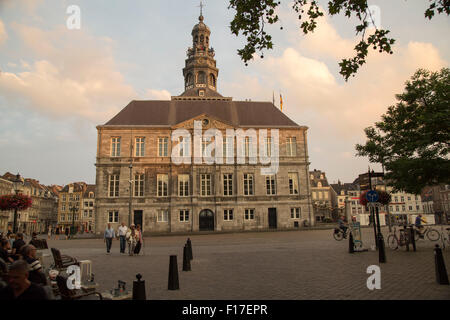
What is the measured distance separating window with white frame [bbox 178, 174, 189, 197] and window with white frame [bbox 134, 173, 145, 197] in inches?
186

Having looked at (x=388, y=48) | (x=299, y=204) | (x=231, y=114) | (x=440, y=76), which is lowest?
(x=299, y=204)

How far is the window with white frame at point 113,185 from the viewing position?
39.8 meters

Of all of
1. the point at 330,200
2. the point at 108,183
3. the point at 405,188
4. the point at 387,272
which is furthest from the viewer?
the point at 330,200

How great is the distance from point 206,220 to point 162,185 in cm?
725

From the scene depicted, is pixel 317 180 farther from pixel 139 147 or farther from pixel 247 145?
pixel 139 147

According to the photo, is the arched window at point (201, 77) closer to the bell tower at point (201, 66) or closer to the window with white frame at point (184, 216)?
the bell tower at point (201, 66)

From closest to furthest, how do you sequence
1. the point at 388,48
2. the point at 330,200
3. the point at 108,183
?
the point at 388,48 → the point at 108,183 → the point at 330,200


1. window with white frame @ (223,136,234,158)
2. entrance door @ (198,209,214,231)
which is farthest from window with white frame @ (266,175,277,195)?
entrance door @ (198,209,214,231)

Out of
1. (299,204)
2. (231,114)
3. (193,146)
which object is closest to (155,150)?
(193,146)

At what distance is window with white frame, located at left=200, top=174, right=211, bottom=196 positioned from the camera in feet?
135

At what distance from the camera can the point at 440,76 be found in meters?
Result: 15.2

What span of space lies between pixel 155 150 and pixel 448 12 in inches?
1486

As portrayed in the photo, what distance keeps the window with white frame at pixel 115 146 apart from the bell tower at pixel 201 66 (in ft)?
71.2

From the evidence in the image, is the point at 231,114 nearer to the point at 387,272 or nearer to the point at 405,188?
the point at 405,188
